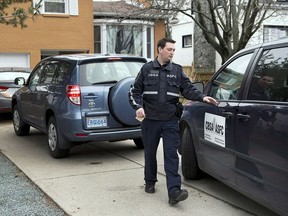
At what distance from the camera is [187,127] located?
5504 mm

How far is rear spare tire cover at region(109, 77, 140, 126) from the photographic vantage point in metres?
6.42

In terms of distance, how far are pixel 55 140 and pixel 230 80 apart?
10.8 ft

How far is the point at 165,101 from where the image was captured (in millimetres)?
4660

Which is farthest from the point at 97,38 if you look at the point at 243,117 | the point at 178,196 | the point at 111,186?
the point at 243,117

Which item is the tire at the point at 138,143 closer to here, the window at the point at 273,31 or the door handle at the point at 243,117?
the door handle at the point at 243,117

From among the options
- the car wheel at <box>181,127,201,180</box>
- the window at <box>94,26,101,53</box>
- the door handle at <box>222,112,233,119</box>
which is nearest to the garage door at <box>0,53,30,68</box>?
the window at <box>94,26,101,53</box>

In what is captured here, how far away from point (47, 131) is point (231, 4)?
28.8ft

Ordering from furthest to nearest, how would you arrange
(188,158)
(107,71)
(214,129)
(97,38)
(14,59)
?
1. (97,38)
2. (14,59)
3. (107,71)
4. (188,158)
5. (214,129)

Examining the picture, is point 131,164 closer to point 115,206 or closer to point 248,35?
point 115,206

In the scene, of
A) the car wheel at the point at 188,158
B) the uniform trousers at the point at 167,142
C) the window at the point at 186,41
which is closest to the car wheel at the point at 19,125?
the car wheel at the point at 188,158

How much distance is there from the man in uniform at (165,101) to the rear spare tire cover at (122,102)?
1.63 metres

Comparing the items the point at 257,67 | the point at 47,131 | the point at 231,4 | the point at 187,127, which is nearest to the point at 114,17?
the point at 231,4

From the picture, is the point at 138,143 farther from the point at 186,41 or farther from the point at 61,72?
the point at 186,41

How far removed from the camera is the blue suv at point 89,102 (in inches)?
255
